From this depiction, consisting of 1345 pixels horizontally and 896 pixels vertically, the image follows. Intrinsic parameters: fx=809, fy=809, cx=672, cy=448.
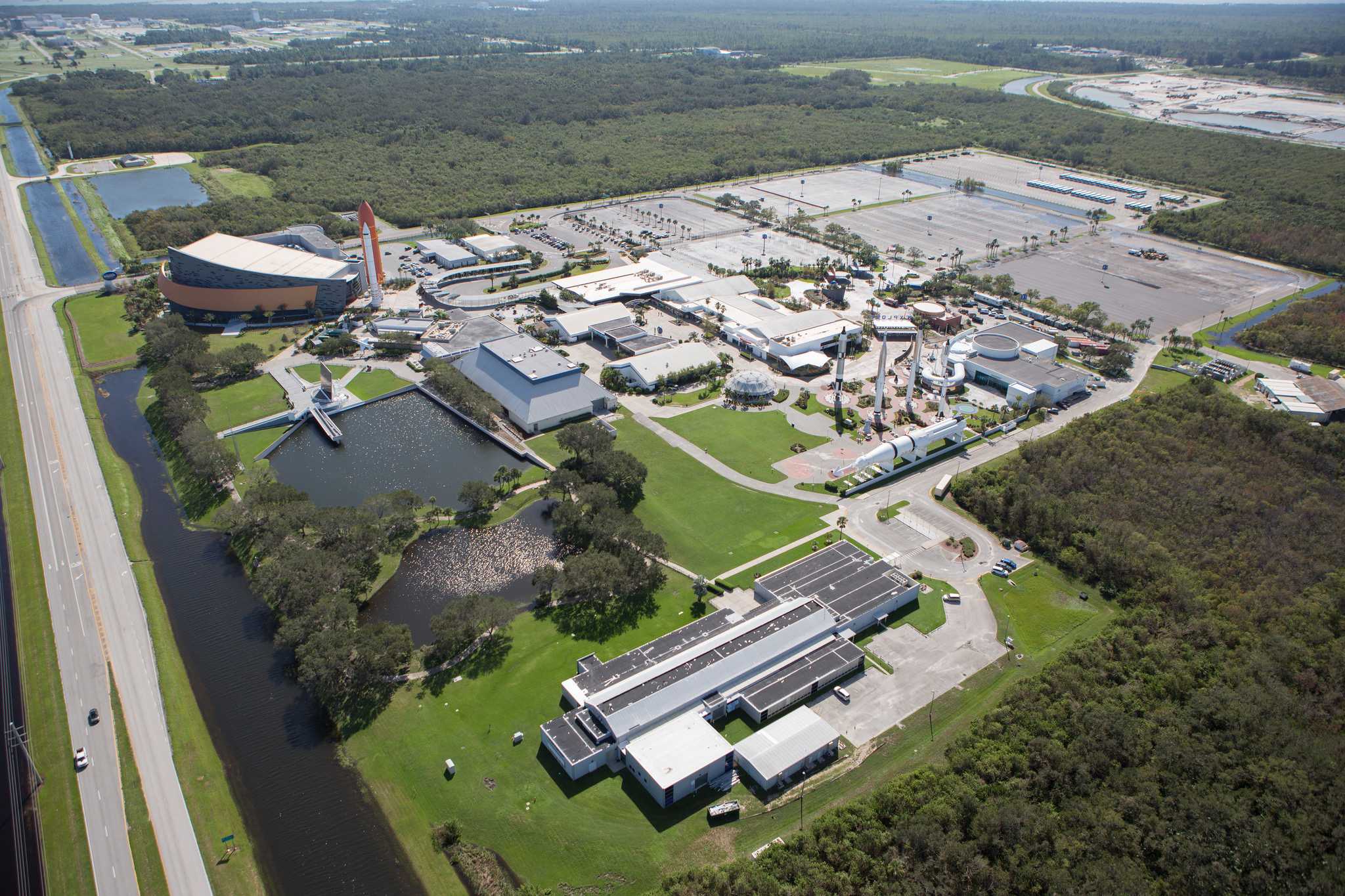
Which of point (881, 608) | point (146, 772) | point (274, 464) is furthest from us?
point (274, 464)

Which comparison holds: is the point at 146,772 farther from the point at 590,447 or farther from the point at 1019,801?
Answer: the point at 1019,801

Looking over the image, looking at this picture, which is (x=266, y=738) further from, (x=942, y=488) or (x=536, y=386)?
(x=942, y=488)

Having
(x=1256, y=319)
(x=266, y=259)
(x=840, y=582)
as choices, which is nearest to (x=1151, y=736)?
(x=840, y=582)

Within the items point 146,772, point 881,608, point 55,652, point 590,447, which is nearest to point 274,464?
point 55,652

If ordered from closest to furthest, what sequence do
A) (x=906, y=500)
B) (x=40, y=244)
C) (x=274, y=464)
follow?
(x=906, y=500) < (x=274, y=464) < (x=40, y=244)

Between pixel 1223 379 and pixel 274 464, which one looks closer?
pixel 274 464

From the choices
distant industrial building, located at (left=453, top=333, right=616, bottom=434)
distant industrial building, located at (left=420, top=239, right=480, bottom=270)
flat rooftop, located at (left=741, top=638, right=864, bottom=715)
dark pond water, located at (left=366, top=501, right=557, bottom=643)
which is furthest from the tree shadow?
Result: distant industrial building, located at (left=420, top=239, right=480, bottom=270)
